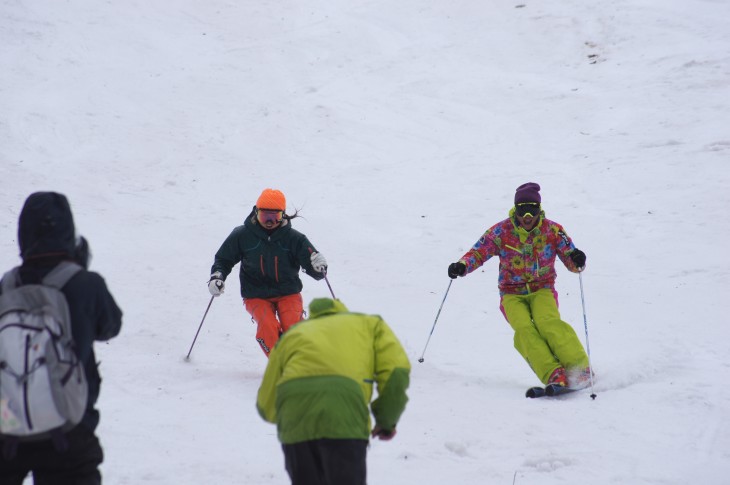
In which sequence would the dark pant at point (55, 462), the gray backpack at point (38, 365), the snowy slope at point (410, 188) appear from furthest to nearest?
the snowy slope at point (410, 188) → the dark pant at point (55, 462) → the gray backpack at point (38, 365)

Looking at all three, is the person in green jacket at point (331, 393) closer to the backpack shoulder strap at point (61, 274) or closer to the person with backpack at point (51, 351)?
the person with backpack at point (51, 351)

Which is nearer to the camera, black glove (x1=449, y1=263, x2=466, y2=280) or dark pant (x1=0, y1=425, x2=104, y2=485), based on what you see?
dark pant (x1=0, y1=425, x2=104, y2=485)

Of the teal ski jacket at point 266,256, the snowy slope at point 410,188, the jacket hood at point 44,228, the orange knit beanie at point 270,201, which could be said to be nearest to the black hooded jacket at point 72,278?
the jacket hood at point 44,228

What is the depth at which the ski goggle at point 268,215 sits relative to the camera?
7.41 m

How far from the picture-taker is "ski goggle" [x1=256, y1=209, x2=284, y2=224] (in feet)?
24.3

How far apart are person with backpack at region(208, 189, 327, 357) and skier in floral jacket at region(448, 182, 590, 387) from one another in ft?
4.85

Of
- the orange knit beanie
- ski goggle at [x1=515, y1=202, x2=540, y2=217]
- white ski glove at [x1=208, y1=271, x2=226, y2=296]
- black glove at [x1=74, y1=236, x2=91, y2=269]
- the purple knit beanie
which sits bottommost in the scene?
white ski glove at [x1=208, y1=271, x2=226, y2=296]

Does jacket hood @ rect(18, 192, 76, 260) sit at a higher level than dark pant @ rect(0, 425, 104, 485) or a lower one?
higher

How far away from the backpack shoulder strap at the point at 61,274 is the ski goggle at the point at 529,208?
4750 mm

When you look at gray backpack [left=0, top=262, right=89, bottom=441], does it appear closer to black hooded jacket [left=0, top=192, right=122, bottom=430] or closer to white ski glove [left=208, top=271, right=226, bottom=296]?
black hooded jacket [left=0, top=192, right=122, bottom=430]

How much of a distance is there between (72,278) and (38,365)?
0.40 meters

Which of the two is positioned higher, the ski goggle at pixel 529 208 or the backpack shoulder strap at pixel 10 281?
the backpack shoulder strap at pixel 10 281

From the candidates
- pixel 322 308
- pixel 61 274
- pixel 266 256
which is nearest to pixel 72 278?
pixel 61 274

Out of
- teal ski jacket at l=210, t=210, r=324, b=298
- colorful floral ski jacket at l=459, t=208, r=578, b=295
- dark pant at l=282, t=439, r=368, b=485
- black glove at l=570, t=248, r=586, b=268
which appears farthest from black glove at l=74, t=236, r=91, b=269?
black glove at l=570, t=248, r=586, b=268
